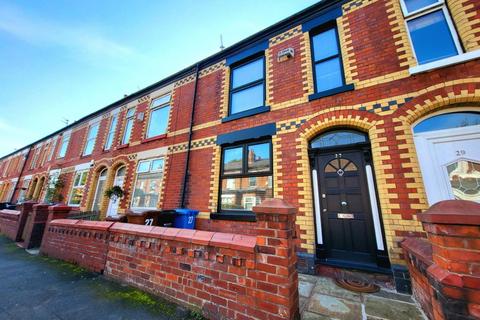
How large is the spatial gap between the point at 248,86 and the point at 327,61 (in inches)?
90.4

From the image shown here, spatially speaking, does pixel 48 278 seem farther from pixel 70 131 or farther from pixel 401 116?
pixel 70 131

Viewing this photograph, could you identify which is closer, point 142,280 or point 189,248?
point 189,248

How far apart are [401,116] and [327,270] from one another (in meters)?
3.20

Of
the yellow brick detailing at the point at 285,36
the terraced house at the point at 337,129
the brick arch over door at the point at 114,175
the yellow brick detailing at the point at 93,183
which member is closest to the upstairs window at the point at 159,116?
the terraced house at the point at 337,129

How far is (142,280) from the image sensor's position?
2.80 meters

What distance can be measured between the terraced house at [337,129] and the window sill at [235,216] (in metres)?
0.03

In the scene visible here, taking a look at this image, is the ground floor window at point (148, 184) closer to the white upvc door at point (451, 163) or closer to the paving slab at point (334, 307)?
the paving slab at point (334, 307)

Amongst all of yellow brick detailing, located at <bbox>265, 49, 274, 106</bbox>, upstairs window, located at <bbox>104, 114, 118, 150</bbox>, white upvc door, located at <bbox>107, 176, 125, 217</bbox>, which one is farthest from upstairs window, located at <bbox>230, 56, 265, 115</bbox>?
upstairs window, located at <bbox>104, 114, 118, 150</bbox>

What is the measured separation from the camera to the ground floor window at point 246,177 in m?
4.85

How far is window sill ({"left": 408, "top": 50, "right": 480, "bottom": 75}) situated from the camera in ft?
10.4

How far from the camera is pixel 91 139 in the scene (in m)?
11.1

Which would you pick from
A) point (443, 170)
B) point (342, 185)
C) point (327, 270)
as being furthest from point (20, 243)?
point (443, 170)

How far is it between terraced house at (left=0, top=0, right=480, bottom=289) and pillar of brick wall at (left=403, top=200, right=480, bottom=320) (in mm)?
1884

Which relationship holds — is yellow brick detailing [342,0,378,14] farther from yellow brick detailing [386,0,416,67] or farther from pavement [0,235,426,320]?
pavement [0,235,426,320]
